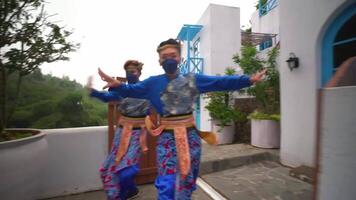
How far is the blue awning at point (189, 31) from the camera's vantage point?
10.1m

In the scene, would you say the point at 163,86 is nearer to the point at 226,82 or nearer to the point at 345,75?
the point at 226,82

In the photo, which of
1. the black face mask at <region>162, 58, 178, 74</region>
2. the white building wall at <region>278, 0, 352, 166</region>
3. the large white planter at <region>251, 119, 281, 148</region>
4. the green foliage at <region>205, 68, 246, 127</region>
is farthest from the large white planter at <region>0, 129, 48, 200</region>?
the green foliage at <region>205, 68, 246, 127</region>

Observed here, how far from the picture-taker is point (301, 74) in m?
3.84

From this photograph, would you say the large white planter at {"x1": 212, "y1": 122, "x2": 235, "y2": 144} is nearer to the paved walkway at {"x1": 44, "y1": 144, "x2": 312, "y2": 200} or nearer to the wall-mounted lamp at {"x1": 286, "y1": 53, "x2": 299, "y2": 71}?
the paved walkway at {"x1": 44, "y1": 144, "x2": 312, "y2": 200}

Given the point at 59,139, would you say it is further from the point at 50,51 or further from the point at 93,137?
the point at 50,51

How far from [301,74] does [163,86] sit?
111 inches

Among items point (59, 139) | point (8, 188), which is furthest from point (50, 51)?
point (8, 188)

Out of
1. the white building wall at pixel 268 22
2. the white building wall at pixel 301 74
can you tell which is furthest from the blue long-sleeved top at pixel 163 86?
the white building wall at pixel 268 22

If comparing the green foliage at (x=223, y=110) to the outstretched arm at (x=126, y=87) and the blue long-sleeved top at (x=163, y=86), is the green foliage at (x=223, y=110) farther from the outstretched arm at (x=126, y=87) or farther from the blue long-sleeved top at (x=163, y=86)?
the outstretched arm at (x=126, y=87)

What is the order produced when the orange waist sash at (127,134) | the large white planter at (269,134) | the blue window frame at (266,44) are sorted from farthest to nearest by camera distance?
the blue window frame at (266,44) < the large white planter at (269,134) < the orange waist sash at (127,134)

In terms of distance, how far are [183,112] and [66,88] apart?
3.02 metres

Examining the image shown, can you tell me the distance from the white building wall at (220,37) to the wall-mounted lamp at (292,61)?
4.84m

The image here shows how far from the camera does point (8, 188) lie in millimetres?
2080

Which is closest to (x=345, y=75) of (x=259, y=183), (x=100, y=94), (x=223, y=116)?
(x=100, y=94)
